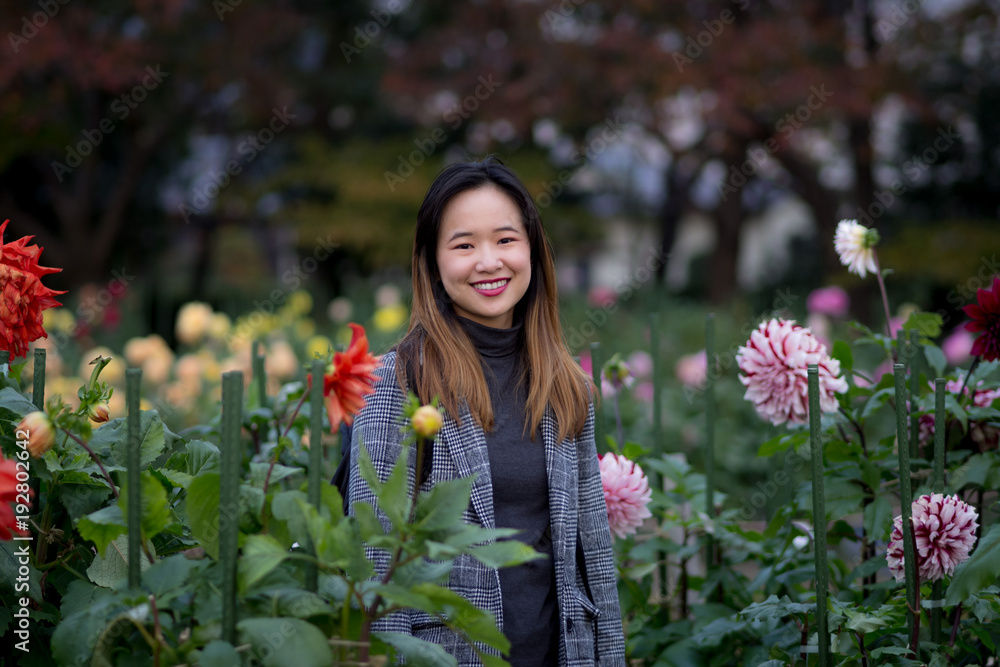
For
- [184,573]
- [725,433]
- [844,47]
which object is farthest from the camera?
[844,47]

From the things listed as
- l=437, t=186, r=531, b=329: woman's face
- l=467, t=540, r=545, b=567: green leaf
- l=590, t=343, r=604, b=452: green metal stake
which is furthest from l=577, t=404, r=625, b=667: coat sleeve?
l=467, t=540, r=545, b=567: green leaf

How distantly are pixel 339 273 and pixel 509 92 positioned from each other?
4.07 m

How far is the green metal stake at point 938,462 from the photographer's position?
4.43ft

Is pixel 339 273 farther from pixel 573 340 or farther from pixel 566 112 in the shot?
pixel 573 340

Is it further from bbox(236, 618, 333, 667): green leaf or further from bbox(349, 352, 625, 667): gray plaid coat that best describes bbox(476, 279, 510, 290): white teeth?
bbox(236, 618, 333, 667): green leaf

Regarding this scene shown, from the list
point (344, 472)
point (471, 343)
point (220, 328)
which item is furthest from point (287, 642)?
point (220, 328)

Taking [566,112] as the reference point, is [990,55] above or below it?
above

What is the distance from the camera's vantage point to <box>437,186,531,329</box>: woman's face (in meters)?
1.43

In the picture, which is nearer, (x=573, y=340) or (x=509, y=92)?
(x=573, y=340)

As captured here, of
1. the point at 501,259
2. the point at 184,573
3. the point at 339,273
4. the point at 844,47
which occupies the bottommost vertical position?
the point at 184,573

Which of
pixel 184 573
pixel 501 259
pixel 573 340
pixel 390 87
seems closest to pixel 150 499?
pixel 184 573

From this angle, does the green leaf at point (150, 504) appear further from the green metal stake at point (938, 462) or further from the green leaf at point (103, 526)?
the green metal stake at point (938, 462)

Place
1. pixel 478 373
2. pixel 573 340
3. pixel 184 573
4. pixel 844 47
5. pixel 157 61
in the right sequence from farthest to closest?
pixel 157 61 < pixel 844 47 < pixel 573 340 < pixel 478 373 < pixel 184 573

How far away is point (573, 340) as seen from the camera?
17.4ft
